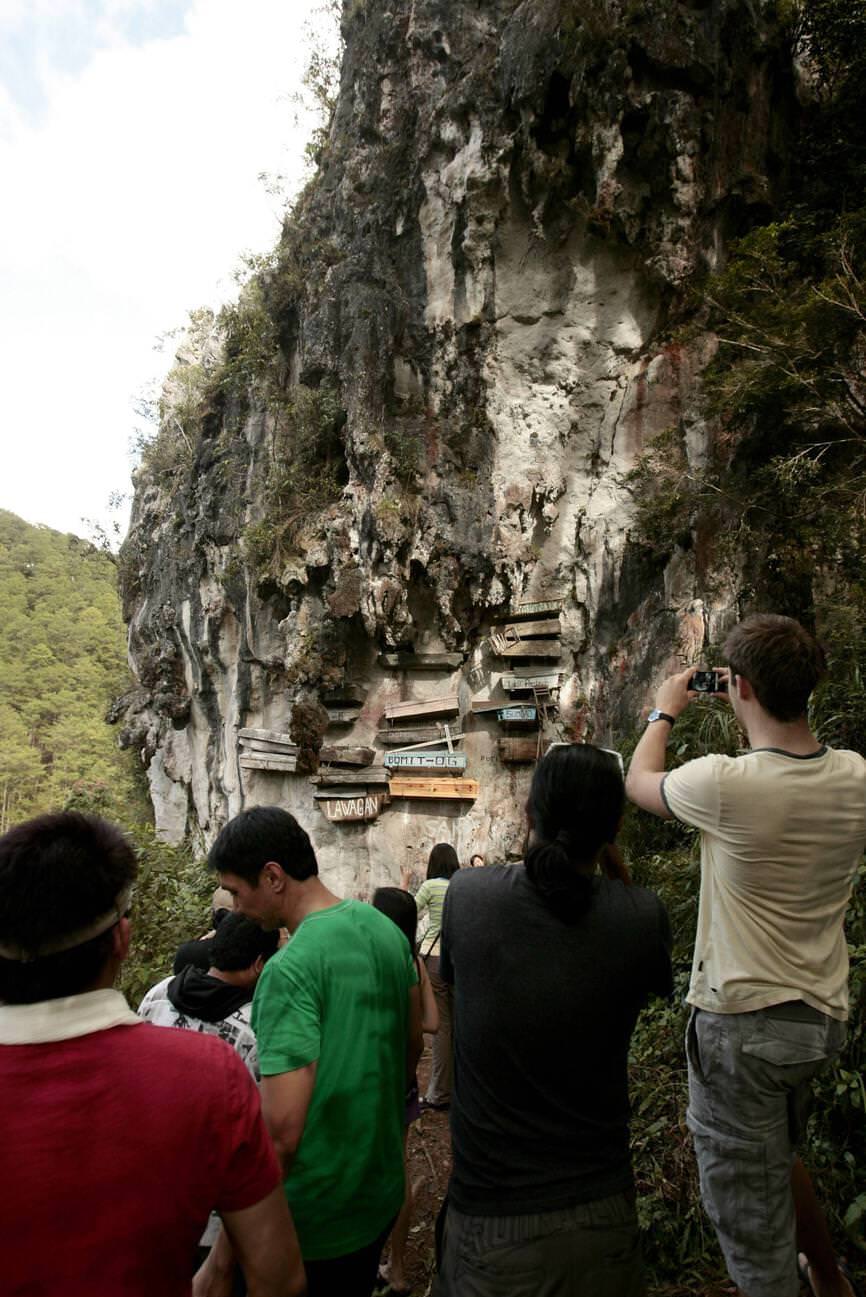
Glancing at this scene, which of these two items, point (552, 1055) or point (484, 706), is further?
point (484, 706)

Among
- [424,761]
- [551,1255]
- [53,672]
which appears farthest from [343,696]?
[53,672]

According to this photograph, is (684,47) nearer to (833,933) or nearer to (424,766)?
(424,766)

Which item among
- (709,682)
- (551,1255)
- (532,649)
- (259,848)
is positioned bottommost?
(551,1255)

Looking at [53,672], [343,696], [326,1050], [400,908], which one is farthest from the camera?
[53,672]

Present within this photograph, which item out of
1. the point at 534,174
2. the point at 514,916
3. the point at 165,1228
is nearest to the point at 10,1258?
the point at 165,1228

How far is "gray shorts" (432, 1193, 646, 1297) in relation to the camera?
1623 millimetres

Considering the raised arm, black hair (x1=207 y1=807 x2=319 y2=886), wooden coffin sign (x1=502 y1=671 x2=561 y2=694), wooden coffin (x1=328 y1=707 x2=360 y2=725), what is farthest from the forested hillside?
the raised arm

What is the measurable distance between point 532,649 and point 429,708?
180 centimetres

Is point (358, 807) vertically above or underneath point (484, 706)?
underneath

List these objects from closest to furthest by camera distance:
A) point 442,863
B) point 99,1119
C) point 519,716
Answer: point 99,1119 → point 442,863 → point 519,716

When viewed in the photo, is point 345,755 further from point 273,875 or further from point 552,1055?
point 552,1055

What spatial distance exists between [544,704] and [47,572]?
5040cm

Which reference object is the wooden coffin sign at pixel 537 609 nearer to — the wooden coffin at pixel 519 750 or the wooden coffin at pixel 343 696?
the wooden coffin at pixel 519 750

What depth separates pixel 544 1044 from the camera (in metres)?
1.74
